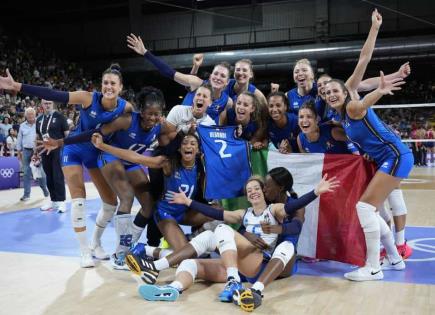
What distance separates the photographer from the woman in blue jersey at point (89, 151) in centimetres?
412

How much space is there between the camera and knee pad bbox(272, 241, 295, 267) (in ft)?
11.5

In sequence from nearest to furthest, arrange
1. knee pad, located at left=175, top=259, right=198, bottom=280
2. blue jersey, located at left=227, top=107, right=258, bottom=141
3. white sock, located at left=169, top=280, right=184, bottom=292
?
1. white sock, located at left=169, top=280, right=184, bottom=292
2. knee pad, located at left=175, top=259, right=198, bottom=280
3. blue jersey, located at left=227, top=107, right=258, bottom=141

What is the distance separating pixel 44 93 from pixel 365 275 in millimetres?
3115

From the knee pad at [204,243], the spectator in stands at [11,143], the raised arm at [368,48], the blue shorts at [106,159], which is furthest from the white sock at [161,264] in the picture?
the spectator in stands at [11,143]

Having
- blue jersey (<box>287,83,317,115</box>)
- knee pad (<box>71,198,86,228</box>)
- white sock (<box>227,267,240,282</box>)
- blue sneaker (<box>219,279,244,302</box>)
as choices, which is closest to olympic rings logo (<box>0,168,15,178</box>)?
knee pad (<box>71,198,86,228</box>)

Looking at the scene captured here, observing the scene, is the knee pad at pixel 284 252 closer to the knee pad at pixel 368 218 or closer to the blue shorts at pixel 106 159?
the knee pad at pixel 368 218

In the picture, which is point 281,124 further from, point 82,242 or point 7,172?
point 7,172

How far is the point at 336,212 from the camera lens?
4.26 metres

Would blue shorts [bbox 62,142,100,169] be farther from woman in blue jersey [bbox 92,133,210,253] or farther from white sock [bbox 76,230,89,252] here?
white sock [bbox 76,230,89,252]

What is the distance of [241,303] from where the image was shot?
9.73ft

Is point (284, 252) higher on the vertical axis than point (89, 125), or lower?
lower

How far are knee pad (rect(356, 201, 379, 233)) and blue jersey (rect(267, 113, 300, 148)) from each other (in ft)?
4.21

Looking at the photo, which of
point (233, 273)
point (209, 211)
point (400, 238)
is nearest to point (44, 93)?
point (209, 211)

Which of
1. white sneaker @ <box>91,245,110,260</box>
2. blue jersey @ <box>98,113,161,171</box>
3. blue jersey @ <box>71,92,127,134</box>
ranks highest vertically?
blue jersey @ <box>71,92,127,134</box>
